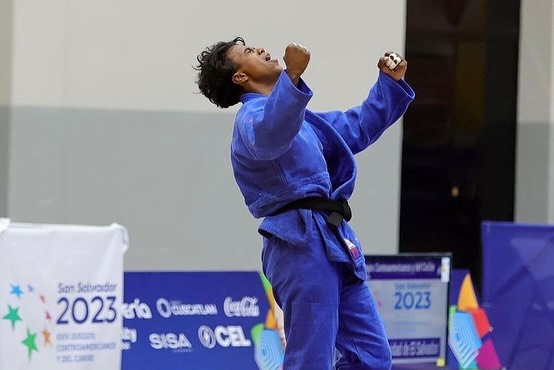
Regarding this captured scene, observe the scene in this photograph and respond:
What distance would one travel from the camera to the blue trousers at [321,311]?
4359mm

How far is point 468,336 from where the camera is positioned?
8609 millimetres

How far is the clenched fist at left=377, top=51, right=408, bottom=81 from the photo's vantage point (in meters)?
4.81

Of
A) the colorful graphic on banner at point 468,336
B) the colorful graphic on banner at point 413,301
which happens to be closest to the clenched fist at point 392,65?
the colorful graphic on banner at point 413,301

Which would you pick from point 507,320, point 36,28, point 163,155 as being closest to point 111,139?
point 163,155

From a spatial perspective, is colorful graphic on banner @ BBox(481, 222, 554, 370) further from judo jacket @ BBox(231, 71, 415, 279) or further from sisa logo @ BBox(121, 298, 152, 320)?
judo jacket @ BBox(231, 71, 415, 279)

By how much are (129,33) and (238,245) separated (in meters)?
1.86

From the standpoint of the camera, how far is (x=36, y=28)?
8.54 metres

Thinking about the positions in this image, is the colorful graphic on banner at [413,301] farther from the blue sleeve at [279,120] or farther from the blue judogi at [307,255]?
the blue sleeve at [279,120]

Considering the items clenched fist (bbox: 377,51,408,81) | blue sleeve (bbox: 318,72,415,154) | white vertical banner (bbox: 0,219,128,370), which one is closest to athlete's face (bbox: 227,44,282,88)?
blue sleeve (bbox: 318,72,415,154)

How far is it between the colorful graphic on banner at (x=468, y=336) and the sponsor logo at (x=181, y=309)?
1.95 m

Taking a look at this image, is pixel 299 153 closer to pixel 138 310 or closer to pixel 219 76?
pixel 219 76

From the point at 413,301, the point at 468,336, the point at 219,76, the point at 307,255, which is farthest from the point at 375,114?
the point at 468,336

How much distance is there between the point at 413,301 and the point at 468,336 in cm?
71

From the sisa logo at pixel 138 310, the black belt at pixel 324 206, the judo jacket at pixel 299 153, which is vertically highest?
the judo jacket at pixel 299 153
